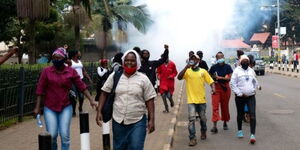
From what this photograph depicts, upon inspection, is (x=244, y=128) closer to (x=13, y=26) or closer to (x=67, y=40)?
(x=13, y=26)

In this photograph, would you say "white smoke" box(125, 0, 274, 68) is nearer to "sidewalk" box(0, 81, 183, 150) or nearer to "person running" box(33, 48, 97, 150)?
"sidewalk" box(0, 81, 183, 150)

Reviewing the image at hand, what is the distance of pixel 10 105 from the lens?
1127cm

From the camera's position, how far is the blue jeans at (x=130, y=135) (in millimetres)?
5574

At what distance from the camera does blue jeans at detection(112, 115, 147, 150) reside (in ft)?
18.3

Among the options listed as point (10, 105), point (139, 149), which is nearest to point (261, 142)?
point (139, 149)

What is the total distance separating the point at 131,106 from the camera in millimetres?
5551

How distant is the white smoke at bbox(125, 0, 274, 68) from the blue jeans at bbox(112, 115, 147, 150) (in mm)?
33803

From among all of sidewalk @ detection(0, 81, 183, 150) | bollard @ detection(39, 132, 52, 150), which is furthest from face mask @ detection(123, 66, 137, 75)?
sidewalk @ detection(0, 81, 183, 150)

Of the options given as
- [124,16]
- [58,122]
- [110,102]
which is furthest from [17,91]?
[124,16]

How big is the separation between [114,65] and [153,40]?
135ft

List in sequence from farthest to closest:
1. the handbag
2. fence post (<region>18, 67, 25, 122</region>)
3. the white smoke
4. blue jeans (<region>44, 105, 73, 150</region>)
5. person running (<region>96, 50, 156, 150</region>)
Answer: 1. the white smoke
2. fence post (<region>18, 67, 25, 122</region>)
3. blue jeans (<region>44, 105, 73, 150</region>)
4. the handbag
5. person running (<region>96, 50, 156, 150</region>)

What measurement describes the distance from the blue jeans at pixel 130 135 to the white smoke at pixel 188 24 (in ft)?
111

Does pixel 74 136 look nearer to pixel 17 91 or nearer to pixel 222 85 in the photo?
pixel 17 91

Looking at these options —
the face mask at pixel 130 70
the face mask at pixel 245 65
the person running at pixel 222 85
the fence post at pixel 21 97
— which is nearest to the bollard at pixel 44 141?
the face mask at pixel 130 70
